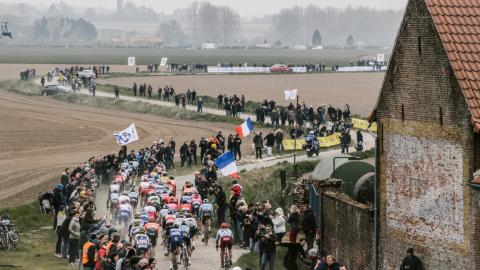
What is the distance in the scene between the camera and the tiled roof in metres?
14.7

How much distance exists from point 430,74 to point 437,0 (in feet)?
5.92

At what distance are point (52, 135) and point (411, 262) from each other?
35880 millimetres

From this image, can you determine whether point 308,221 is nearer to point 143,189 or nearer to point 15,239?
point 143,189

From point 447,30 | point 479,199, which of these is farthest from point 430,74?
point 479,199

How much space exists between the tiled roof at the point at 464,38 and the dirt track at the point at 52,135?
64.5 feet

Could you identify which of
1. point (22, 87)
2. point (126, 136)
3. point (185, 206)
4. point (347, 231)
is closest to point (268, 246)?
point (347, 231)

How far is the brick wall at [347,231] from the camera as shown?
1764cm

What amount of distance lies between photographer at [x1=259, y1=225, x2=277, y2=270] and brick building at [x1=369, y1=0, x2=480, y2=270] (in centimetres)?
279

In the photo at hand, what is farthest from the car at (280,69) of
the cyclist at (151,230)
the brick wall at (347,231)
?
the cyclist at (151,230)

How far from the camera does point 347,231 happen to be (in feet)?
60.6

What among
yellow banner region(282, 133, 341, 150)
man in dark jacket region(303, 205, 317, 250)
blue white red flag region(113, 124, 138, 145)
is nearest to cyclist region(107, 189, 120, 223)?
man in dark jacket region(303, 205, 317, 250)

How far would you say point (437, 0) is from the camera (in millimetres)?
15789

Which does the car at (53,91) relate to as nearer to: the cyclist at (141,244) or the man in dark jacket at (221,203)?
the man in dark jacket at (221,203)

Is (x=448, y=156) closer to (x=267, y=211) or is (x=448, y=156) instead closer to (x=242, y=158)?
(x=267, y=211)
